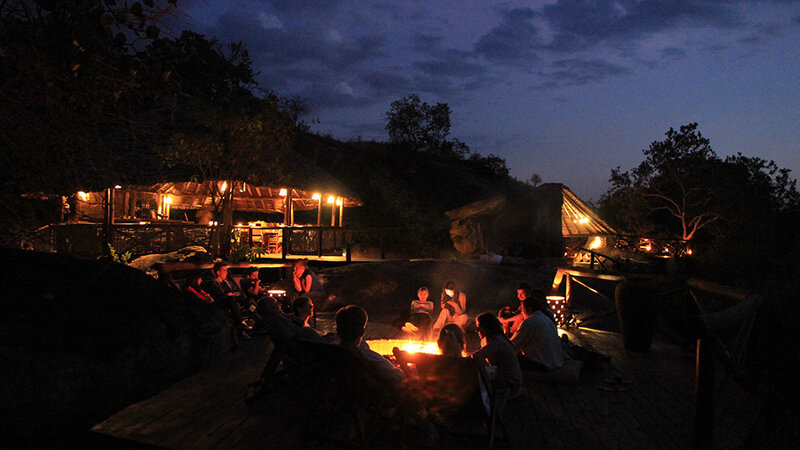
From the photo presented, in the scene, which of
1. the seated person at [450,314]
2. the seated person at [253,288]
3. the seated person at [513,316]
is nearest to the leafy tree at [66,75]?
the seated person at [253,288]

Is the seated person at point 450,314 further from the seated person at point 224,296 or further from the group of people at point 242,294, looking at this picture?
the seated person at point 224,296

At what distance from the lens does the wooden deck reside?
11.5ft

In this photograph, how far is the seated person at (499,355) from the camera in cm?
417

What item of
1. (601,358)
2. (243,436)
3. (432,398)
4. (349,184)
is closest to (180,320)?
(243,436)

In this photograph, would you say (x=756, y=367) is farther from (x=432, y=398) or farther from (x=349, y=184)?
(x=349, y=184)

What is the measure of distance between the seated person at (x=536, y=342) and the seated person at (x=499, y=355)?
76 centimetres

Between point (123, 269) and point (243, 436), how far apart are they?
8.56 ft

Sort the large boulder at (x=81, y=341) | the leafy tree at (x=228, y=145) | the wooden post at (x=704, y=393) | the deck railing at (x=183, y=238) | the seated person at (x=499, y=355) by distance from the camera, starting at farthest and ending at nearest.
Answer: the deck railing at (x=183, y=238), the leafy tree at (x=228, y=145), the seated person at (x=499, y=355), the large boulder at (x=81, y=341), the wooden post at (x=704, y=393)

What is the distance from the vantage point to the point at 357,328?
3744 millimetres

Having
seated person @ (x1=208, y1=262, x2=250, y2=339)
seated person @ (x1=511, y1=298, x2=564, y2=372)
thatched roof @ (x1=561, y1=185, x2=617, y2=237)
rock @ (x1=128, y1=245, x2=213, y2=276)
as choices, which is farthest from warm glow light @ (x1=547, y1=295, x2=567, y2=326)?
thatched roof @ (x1=561, y1=185, x2=617, y2=237)

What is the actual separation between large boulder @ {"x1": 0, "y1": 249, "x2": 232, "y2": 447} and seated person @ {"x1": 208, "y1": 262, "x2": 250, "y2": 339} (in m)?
1.53

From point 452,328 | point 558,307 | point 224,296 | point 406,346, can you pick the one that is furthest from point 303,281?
point 452,328

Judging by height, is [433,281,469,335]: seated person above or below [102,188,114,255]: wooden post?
below

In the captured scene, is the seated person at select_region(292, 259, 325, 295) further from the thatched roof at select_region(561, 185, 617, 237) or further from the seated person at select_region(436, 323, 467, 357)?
the thatched roof at select_region(561, 185, 617, 237)
